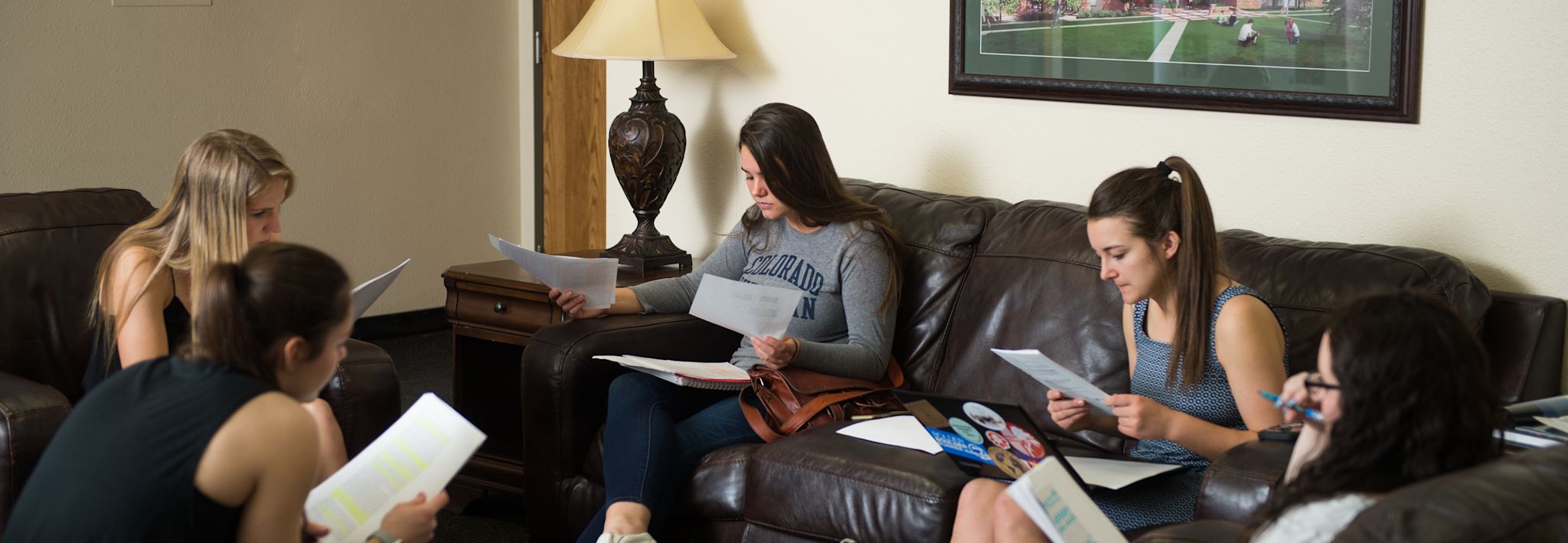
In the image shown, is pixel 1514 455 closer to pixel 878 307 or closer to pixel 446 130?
pixel 878 307

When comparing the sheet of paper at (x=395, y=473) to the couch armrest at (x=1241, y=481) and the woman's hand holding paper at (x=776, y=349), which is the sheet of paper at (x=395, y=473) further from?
the couch armrest at (x=1241, y=481)

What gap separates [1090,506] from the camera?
5.04 feet

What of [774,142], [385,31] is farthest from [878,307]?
[385,31]

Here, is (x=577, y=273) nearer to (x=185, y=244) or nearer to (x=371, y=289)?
(x=371, y=289)

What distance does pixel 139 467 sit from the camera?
1.39m

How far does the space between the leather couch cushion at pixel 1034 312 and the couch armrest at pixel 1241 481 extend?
0.56 meters

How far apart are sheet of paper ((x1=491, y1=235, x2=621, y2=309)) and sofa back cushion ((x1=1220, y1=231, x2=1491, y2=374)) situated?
3.95ft

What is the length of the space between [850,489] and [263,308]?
3.44ft

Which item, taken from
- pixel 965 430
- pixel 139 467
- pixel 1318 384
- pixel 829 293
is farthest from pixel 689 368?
pixel 1318 384

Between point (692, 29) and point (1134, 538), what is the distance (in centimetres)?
Result: 179

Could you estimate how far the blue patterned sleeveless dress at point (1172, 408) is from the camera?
78.8 inches

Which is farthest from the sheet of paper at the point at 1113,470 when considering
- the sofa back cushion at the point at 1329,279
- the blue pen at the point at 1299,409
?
the blue pen at the point at 1299,409

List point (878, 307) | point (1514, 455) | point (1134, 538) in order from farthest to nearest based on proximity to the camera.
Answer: point (878, 307) < point (1134, 538) < point (1514, 455)

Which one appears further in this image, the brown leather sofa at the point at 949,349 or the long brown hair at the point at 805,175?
the long brown hair at the point at 805,175
